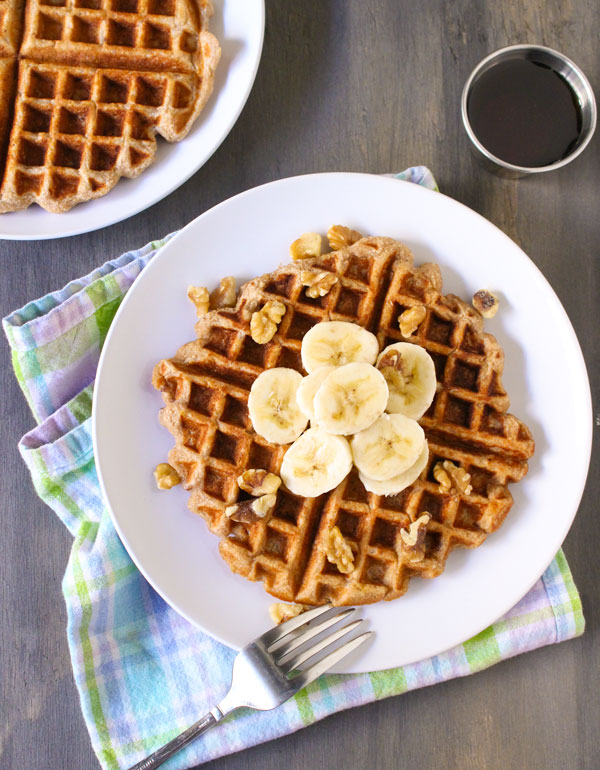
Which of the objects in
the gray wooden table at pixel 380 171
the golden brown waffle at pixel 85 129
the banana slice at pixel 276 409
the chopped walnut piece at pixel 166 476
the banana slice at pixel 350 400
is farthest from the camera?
the gray wooden table at pixel 380 171

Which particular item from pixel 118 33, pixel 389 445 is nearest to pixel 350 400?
pixel 389 445

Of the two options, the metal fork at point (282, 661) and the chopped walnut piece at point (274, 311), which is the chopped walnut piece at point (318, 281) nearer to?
the chopped walnut piece at point (274, 311)

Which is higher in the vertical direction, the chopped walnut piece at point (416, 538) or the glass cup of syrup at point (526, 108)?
the glass cup of syrup at point (526, 108)

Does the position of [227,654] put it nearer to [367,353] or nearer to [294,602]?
[294,602]

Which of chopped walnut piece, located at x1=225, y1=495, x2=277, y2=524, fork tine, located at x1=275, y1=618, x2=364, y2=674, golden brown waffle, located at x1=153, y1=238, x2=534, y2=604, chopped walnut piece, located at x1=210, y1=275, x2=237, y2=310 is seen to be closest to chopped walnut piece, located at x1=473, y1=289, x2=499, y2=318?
golden brown waffle, located at x1=153, y1=238, x2=534, y2=604

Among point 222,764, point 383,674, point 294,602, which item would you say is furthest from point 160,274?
point 222,764

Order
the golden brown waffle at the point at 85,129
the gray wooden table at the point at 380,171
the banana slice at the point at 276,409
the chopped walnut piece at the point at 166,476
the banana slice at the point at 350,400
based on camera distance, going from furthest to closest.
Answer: the gray wooden table at the point at 380,171 < the golden brown waffle at the point at 85,129 < the chopped walnut piece at the point at 166,476 < the banana slice at the point at 276,409 < the banana slice at the point at 350,400

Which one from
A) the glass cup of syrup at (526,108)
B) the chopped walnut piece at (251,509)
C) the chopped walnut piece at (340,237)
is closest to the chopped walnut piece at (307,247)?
the chopped walnut piece at (340,237)
